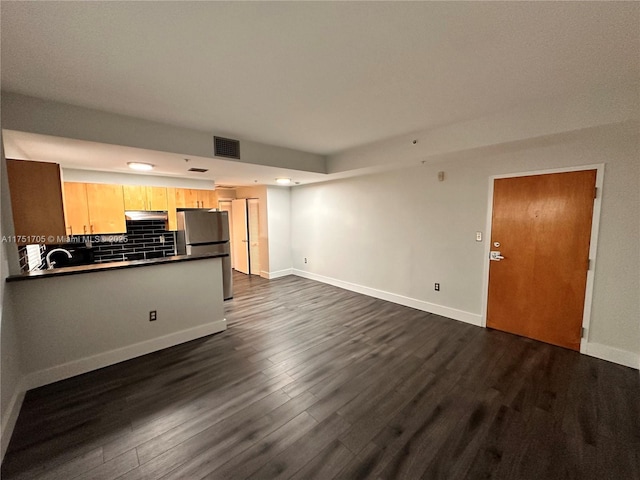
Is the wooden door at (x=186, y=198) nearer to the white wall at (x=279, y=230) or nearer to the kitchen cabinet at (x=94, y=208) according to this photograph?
the kitchen cabinet at (x=94, y=208)

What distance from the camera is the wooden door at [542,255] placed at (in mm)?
2785

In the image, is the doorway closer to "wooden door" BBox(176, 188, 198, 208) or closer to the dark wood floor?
"wooden door" BBox(176, 188, 198, 208)

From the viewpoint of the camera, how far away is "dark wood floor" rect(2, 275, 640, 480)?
1.57 metres

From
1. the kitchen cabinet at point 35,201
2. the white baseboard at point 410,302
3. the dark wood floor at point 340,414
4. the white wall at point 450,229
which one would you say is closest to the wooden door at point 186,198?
the white wall at point 450,229

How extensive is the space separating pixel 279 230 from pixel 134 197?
313 cm

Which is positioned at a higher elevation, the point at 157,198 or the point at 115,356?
the point at 157,198

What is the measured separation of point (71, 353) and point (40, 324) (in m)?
0.40

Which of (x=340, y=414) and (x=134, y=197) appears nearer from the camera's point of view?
(x=340, y=414)

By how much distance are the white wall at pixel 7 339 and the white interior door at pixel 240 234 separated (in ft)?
15.6

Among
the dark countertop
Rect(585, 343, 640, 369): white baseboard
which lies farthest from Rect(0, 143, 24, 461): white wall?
Rect(585, 343, 640, 369): white baseboard

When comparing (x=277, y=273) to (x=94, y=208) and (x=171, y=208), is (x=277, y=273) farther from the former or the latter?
(x=94, y=208)

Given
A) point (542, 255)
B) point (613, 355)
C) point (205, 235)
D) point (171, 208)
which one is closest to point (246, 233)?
point (205, 235)

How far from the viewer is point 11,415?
6.14 ft

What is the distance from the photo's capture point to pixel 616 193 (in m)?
2.55
